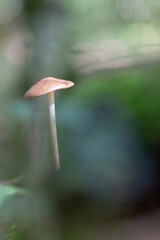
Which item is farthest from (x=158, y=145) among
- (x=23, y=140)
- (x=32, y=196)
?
(x=23, y=140)

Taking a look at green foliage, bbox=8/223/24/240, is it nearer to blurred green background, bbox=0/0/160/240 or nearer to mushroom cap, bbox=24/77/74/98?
blurred green background, bbox=0/0/160/240

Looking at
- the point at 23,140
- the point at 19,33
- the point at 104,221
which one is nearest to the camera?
the point at 104,221

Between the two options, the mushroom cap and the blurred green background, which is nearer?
the blurred green background

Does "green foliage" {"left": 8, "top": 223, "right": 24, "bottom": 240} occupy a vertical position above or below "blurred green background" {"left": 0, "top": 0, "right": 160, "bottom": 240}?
below

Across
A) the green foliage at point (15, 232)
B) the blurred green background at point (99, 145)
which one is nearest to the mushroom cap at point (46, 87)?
the blurred green background at point (99, 145)

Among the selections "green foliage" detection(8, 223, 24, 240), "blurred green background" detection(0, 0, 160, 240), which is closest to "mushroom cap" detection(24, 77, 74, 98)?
"blurred green background" detection(0, 0, 160, 240)

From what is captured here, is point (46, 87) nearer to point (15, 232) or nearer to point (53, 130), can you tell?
point (53, 130)

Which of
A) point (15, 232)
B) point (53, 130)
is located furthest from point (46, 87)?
point (15, 232)

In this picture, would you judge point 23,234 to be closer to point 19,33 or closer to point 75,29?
point 75,29
